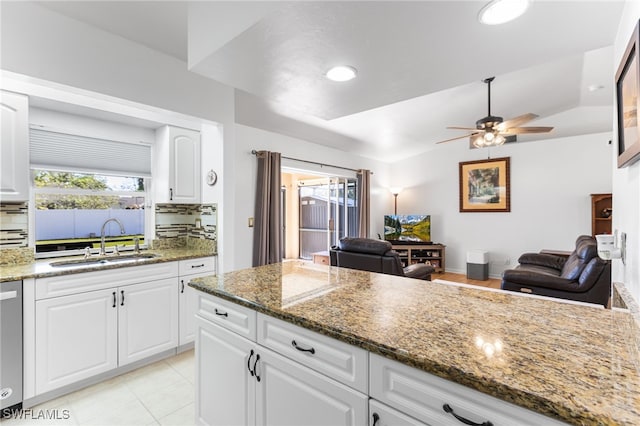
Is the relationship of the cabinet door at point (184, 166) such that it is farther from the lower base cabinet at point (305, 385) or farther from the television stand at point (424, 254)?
the television stand at point (424, 254)

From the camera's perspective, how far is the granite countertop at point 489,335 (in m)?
0.71

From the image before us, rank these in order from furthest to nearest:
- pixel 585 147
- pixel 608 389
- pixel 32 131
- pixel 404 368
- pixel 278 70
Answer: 1. pixel 585 147
2. pixel 32 131
3. pixel 278 70
4. pixel 404 368
5. pixel 608 389

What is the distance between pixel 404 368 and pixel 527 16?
1.44 metres

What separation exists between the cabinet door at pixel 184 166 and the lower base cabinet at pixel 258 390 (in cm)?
190

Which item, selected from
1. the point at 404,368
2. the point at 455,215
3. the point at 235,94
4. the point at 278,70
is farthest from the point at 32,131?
the point at 455,215

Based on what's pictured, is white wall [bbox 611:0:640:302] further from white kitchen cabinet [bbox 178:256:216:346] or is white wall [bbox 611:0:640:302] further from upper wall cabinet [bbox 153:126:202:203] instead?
upper wall cabinet [bbox 153:126:202:203]

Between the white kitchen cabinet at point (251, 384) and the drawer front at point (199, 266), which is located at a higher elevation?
the drawer front at point (199, 266)

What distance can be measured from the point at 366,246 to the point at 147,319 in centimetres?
228

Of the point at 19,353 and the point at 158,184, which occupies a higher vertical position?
the point at 158,184

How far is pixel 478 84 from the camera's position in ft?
12.5

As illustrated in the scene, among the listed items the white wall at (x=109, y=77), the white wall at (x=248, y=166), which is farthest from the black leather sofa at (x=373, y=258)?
the white wall at (x=109, y=77)

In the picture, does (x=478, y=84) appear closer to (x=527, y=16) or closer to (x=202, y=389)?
(x=527, y=16)

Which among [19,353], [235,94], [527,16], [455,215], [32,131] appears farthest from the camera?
[455,215]

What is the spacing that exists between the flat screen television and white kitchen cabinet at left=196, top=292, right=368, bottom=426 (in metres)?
5.09
